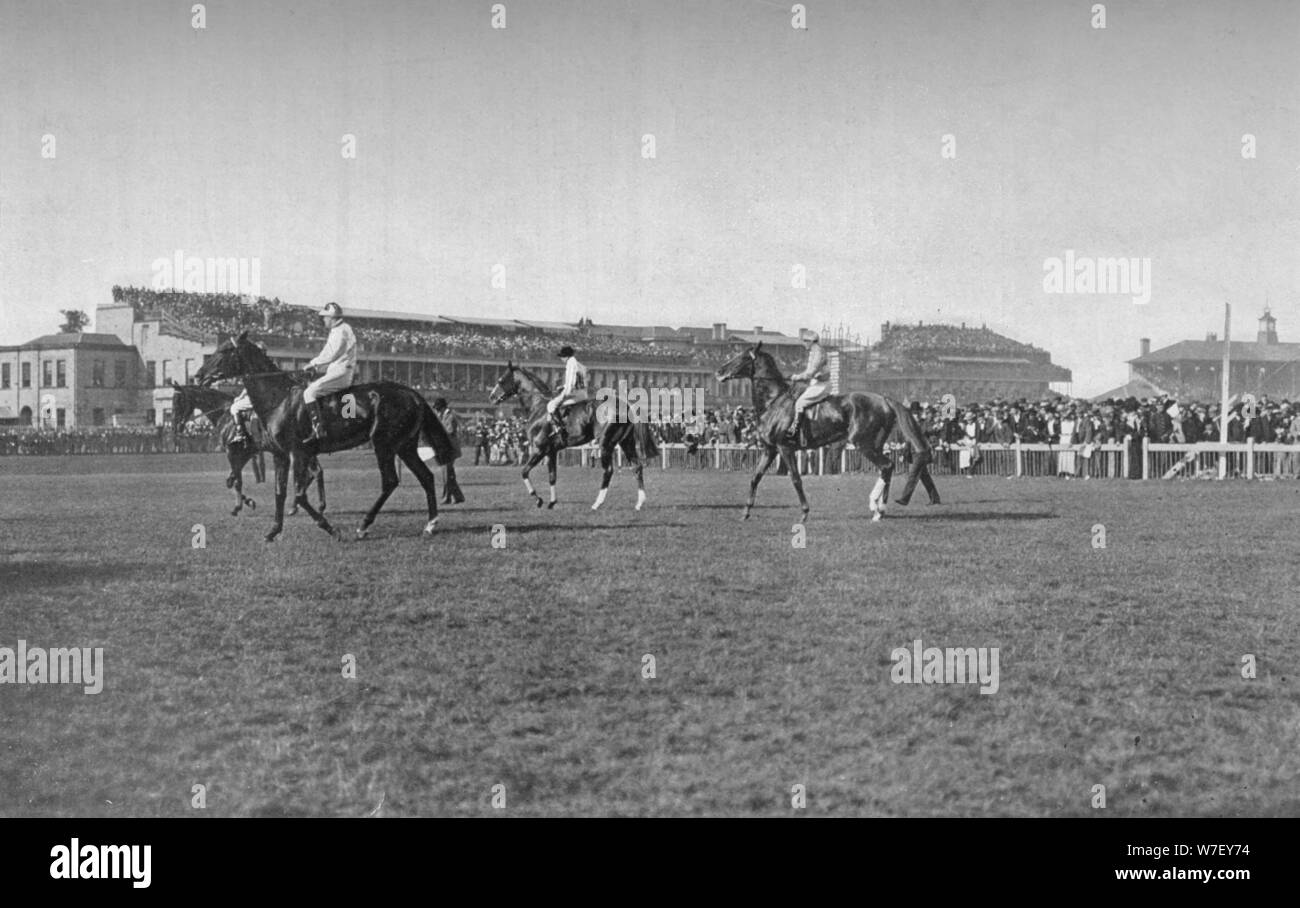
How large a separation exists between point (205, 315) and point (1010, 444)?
64.5ft

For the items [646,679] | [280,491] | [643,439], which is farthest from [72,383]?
[646,679]

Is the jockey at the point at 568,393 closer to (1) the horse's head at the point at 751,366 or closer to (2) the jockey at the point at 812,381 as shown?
(1) the horse's head at the point at 751,366

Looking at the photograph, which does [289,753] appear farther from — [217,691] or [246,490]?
[246,490]

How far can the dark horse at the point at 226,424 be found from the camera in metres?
14.3

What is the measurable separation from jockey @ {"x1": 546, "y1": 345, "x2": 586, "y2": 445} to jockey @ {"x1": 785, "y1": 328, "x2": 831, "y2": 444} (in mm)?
3430

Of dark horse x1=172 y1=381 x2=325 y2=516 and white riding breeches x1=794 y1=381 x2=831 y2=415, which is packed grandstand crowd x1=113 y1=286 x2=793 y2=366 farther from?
white riding breeches x1=794 y1=381 x2=831 y2=415

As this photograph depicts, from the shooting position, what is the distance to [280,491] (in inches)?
480

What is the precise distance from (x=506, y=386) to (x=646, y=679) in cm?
1165

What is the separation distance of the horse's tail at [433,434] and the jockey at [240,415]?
7.42 feet

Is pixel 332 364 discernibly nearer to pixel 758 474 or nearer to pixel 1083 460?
pixel 758 474

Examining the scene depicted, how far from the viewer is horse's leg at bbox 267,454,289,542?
476 inches

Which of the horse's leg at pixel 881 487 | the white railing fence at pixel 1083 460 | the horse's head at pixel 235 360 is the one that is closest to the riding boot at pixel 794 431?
the horse's leg at pixel 881 487

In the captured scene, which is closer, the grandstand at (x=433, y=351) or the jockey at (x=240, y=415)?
the grandstand at (x=433, y=351)
